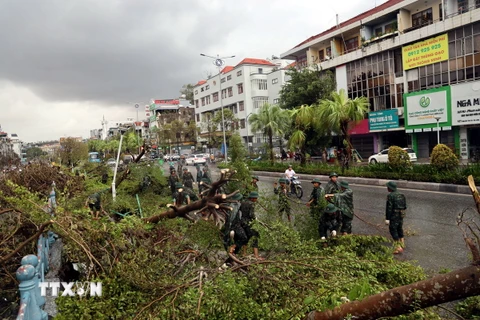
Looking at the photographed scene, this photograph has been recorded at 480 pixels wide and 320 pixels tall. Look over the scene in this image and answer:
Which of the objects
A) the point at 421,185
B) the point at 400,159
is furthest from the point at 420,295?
the point at 400,159

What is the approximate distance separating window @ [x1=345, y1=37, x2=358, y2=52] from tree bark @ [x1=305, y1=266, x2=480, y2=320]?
32.8 metres

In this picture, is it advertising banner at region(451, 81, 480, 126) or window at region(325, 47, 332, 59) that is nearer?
advertising banner at region(451, 81, 480, 126)

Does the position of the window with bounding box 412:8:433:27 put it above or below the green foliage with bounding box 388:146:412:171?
above

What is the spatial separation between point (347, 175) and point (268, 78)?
29224 mm

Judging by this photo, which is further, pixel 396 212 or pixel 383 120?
pixel 383 120

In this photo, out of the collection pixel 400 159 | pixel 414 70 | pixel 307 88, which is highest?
pixel 414 70

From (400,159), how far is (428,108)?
11.6 meters

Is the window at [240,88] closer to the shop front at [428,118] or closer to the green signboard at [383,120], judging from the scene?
the green signboard at [383,120]

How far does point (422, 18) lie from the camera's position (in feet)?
84.7

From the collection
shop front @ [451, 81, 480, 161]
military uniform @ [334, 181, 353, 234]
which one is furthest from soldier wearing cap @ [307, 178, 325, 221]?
shop front @ [451, 81, 480, 161]

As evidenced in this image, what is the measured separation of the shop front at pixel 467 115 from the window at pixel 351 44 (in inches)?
444

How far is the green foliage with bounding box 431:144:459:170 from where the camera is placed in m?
13.2

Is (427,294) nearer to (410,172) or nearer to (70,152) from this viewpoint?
(410,172)

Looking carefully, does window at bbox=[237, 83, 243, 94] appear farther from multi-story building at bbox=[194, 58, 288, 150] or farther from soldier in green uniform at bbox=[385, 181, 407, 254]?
soldier in green uniform at bbox=[385, 181, 407, 254]
